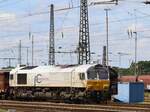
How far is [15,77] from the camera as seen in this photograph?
49.3 meters

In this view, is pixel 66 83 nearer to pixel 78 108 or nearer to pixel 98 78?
pixel 98 78

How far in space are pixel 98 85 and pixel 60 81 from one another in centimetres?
413

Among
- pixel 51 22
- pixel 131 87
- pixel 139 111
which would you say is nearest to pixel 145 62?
pixel 51 22

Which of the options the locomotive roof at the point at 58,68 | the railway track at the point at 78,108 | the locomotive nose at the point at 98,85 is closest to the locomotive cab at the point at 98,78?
the locomotive nose at the point at 98,85

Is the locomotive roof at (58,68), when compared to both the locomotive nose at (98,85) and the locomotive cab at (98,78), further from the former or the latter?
the locomotive nose at (98,85)

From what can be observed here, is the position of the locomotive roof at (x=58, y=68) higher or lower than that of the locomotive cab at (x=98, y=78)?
higher

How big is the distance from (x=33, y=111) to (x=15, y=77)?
68.7 ft

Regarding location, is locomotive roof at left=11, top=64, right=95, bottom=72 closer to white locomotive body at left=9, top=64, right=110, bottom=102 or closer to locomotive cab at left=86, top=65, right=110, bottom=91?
white locomotive body at left=9, top=64, right=110, bottom=102

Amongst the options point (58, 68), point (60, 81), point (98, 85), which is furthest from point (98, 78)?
point (58, 68)

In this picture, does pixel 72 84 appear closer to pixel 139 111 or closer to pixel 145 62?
pixel 139 111

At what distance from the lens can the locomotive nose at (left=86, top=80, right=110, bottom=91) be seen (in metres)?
41.4

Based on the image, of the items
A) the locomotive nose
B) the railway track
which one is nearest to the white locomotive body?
the locomotive nose

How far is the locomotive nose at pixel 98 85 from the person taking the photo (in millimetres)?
41406

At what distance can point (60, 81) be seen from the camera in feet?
145
